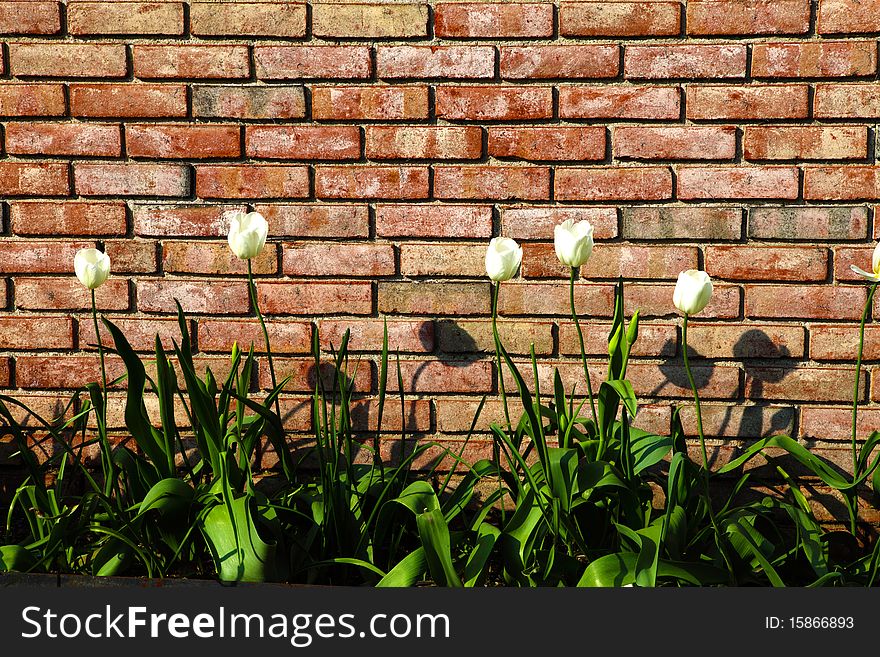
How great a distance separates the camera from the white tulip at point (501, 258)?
54.1 inches

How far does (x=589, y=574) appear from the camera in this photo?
126 cm

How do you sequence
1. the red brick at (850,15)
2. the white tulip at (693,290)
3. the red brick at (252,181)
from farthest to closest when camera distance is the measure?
the red brick at (252,181), the red brick at (850,15), the white tulip at (693,290)

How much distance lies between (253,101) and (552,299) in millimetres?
765

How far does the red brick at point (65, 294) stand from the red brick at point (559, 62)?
96cm

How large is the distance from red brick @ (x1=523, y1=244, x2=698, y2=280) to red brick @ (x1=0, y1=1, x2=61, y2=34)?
1.11m

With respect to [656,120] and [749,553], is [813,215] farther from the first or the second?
[749,553]

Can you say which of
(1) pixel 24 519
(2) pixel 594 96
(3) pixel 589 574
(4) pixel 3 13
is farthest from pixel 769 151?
(1) pixel 24 519

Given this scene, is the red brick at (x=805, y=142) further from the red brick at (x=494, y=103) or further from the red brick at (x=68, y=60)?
the red brick at (x=68, y=60)

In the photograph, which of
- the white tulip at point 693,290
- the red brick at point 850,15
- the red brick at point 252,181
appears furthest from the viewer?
the red brick at point 252,181

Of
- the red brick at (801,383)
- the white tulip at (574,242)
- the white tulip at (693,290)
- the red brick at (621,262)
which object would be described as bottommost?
the red brick at (801,383)

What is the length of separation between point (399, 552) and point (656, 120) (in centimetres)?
103

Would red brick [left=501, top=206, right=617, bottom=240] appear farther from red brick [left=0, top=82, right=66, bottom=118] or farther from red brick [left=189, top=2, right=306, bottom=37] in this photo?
red brick [left=0, top=82, right=66, bottom=118]

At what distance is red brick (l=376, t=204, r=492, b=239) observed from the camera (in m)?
1.63

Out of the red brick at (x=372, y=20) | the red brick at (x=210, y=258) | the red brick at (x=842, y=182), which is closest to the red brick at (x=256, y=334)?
the red brick at (x=210, y=258)
